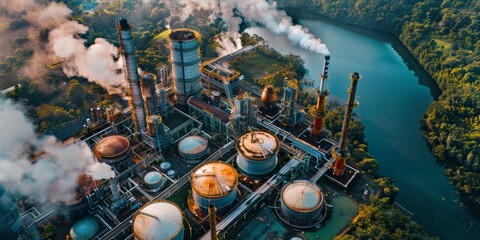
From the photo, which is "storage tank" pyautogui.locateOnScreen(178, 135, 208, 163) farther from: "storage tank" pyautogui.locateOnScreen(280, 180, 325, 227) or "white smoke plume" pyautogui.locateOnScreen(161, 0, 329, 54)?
"white smoke plume" pyautogui.locateOnScreen(161, 0, 329, 54)

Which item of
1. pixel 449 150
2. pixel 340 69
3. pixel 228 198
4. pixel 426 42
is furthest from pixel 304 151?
pixel 426 42

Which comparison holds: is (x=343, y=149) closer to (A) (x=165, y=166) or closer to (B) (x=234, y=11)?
(A) (x=165, y=166)

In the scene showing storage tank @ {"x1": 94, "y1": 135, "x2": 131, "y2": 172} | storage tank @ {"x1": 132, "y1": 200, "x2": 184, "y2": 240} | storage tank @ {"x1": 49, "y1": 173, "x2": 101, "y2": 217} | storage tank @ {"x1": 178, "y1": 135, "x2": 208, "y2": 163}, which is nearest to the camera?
storage tank @ {"x1": 132, "y1": 200, "x2": 184, "y2": 240}

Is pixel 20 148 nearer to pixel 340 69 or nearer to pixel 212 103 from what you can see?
pixel 212 103

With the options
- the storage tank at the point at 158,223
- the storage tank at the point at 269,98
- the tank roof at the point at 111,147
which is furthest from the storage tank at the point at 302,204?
the tank roof at the point at 111,147

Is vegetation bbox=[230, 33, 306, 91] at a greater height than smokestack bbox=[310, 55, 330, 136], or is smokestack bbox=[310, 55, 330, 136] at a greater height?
smokestack bbox=[310, 55, 330, 136]

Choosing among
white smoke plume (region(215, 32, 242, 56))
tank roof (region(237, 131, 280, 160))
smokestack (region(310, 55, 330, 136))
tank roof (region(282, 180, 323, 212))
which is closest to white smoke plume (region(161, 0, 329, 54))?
white smoke plume (region(215, 32, 242, 56))

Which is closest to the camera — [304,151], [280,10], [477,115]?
[304,151]

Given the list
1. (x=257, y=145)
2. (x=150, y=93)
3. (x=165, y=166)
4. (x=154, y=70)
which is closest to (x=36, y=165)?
(x=165, y=166)
